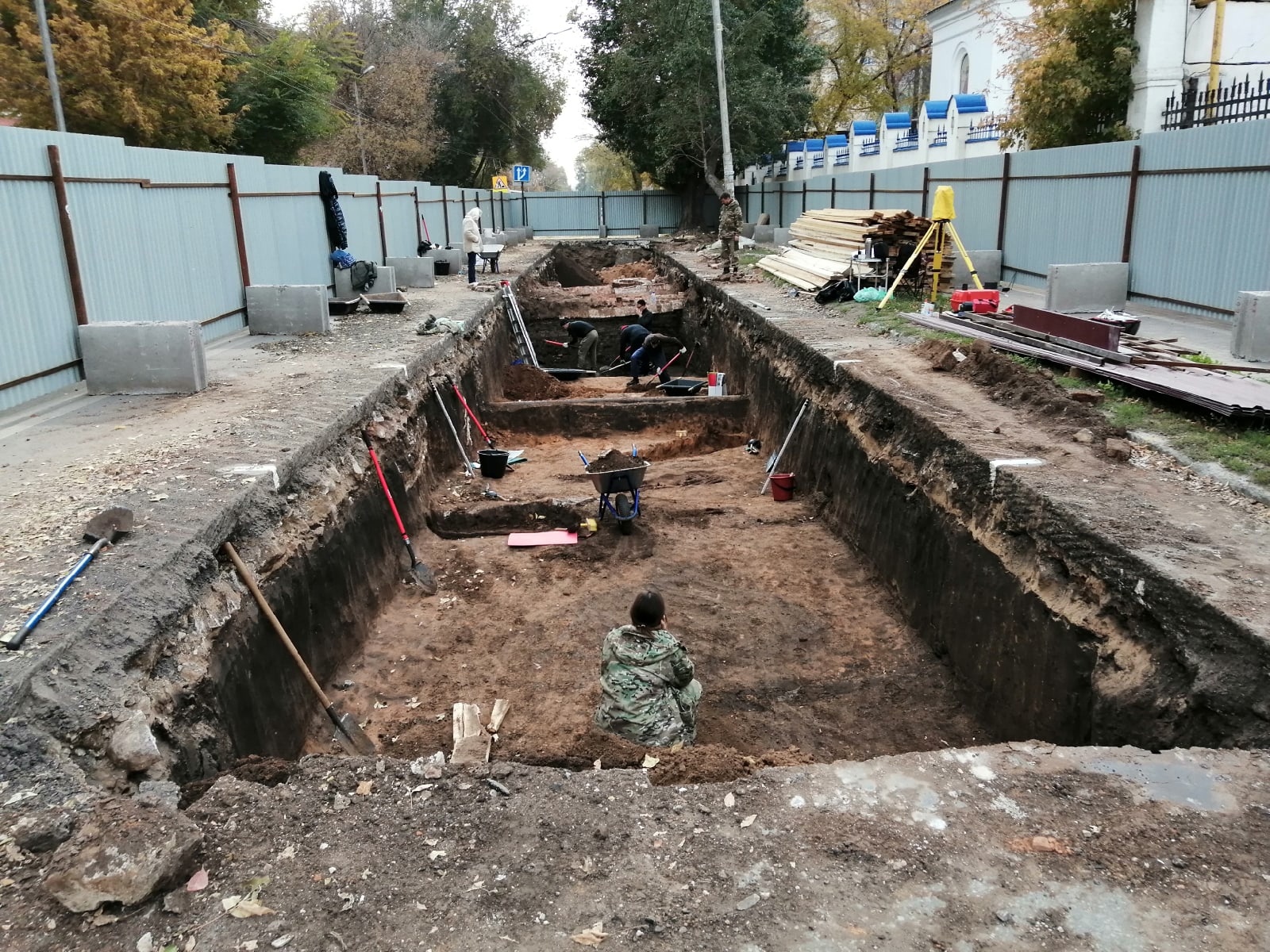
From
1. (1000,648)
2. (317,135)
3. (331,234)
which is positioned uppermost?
(317,135)

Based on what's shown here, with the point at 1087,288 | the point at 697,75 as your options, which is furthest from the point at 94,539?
the point at 697,75

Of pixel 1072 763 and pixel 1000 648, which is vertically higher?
pixel 1072 763

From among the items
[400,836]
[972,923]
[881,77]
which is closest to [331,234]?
[400,836]

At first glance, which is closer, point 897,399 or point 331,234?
point 897,399

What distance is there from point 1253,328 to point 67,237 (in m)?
10.2

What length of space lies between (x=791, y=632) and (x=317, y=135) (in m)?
28.1

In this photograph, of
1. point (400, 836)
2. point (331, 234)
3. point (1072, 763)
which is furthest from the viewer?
point (331, 234)

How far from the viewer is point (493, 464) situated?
10.9 metres

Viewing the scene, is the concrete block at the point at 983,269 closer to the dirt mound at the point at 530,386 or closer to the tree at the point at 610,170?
the dirt mound at the point at 530,386

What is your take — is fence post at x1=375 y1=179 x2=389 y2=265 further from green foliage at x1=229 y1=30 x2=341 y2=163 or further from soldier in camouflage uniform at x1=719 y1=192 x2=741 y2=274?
green foliage at x1=229 y1=30 x2=341 y2=163

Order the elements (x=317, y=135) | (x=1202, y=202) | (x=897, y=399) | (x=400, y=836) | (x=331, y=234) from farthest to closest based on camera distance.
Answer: (x=317, y=135) → (x=331, y=234) → (x=1202, y=202) → (x=897, y=399) → (x=400, y=836)

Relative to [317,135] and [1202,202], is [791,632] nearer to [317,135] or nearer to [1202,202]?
[1202,202]

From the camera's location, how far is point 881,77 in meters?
43.9

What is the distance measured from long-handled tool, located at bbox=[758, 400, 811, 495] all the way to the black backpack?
7714 mm
